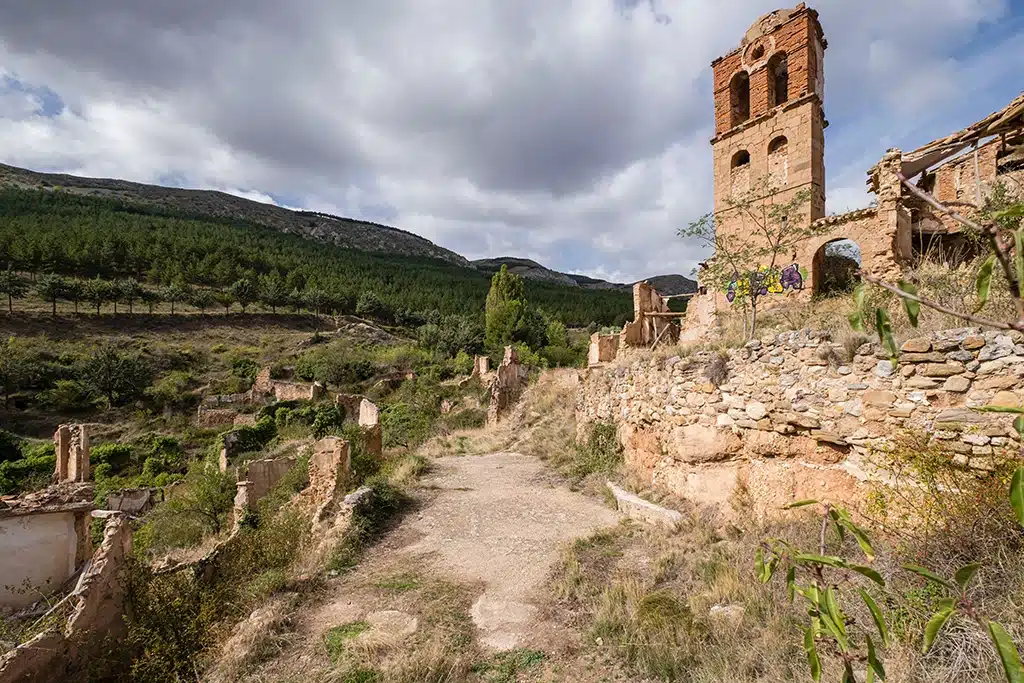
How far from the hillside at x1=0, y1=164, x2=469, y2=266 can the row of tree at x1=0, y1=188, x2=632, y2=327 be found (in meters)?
15.0

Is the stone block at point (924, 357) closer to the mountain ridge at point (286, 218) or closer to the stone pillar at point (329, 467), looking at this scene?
the stone pillar at point (329, 467)

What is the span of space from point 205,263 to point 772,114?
6384cm

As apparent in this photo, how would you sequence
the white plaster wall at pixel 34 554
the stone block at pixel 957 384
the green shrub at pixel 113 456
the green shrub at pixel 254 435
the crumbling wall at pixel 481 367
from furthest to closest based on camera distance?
1. the crumbling wall at pixel 481 367
2. the green shrub at pixel 254 435
3. the green shrub at pixel 113 456
4. the white plaster wall at pixel 34 554
5. the stone block at pixel 957 384

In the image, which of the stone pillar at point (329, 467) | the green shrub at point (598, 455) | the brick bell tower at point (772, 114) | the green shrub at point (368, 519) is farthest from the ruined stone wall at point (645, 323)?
the stone pillar at point (329, 467)

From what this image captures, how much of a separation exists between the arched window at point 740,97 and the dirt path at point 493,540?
14.5m

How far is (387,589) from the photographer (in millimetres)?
5418

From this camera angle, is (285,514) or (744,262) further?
(744,262)

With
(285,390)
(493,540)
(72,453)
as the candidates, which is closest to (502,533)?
(493,540)

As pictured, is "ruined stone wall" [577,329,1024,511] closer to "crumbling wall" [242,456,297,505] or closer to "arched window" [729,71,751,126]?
"crumbling wall" [242,456,297,505]

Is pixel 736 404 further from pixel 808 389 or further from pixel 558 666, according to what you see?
pixel 558 666

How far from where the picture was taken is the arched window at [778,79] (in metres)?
15.8

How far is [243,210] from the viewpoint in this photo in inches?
4808

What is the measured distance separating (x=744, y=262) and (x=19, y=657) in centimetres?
1218

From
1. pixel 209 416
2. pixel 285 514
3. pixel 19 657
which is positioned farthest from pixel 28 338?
pixel 19 657
